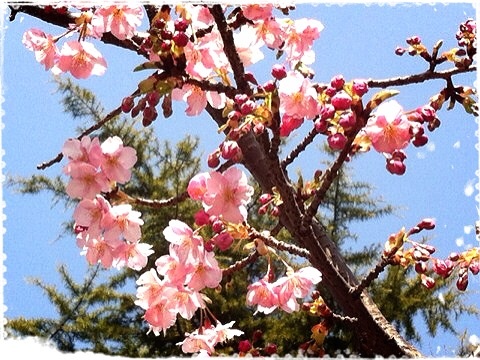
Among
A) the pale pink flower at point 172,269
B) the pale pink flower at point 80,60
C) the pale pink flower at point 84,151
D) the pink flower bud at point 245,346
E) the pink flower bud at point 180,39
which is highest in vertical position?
the pale pink flower at point 80,60

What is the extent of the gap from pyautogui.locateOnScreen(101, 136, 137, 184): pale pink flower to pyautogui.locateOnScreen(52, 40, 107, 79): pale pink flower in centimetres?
27

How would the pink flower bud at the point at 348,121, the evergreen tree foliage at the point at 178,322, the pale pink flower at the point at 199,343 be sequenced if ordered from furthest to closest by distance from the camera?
the evergreen tree foliage at the point at 178,322 → the pale pink flower at the point at 199,343 → the pink flower bud at the point at 348,121

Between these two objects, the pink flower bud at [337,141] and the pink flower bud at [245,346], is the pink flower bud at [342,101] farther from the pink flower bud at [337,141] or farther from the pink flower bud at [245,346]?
the pink flower bud at [245,346]

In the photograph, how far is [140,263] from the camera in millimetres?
996

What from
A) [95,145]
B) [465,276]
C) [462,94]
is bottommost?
[465,276]

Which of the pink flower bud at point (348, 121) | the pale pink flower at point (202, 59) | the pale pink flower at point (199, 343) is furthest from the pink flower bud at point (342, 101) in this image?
the pale pink flower at point (199, 343)

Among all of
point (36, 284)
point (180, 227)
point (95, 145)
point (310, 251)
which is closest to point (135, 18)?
point (95, 145)

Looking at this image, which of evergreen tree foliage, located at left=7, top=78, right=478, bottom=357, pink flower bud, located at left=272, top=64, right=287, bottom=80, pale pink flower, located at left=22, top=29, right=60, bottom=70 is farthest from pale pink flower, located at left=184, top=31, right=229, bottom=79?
evergreen tree foliage, located at left=7, top=78, right=478, bottom=357

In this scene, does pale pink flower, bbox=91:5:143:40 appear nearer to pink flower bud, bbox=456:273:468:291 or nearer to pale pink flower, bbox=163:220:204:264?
pale pink flower, bbox=163:220:204:264

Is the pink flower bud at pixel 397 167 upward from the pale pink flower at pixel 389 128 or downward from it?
downward

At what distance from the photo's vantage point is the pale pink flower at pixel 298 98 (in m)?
0.79

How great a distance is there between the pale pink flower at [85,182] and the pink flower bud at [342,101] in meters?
0.35

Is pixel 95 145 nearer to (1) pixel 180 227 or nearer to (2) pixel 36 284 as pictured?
(1) pixel 180 227

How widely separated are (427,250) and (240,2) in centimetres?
50
